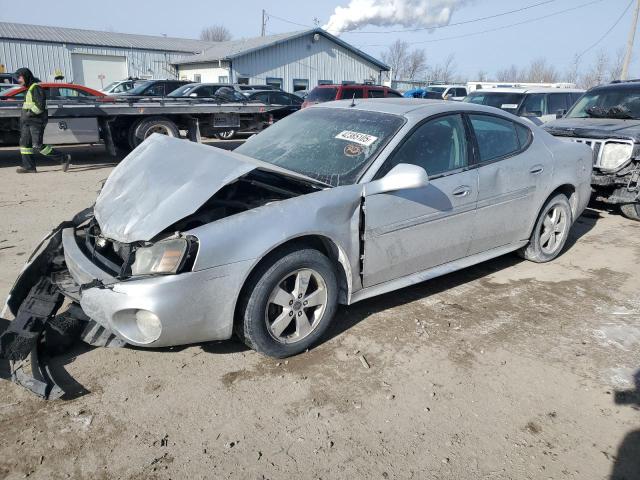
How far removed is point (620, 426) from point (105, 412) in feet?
9.27

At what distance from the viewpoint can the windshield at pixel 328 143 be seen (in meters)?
3.66

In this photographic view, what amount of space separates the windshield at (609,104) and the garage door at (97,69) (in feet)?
111

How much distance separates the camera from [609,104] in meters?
8.00

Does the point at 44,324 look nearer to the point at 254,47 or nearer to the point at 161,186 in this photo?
the point at 161,186

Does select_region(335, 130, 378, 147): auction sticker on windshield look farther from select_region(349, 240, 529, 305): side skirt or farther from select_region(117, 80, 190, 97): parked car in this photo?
select_region(117, 80, 190, 97): parked car

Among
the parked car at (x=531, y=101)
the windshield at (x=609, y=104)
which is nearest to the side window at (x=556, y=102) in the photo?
the parked car at (x=531, y=101)

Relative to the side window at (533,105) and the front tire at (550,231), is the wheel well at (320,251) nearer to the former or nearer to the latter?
the front tire at (550,231)

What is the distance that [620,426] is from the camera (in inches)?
110

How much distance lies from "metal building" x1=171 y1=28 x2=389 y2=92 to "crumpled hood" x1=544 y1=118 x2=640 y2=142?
26.4m

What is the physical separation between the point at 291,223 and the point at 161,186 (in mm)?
930

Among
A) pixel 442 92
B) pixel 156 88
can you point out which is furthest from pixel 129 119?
pixel 442 92

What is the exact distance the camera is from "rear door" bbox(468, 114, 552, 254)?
4.24m

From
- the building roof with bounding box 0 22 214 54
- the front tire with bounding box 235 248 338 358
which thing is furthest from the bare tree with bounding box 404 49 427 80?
the front tire with bounding box 235 248 338 358

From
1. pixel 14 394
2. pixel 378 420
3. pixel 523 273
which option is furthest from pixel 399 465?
pixel 523 273
